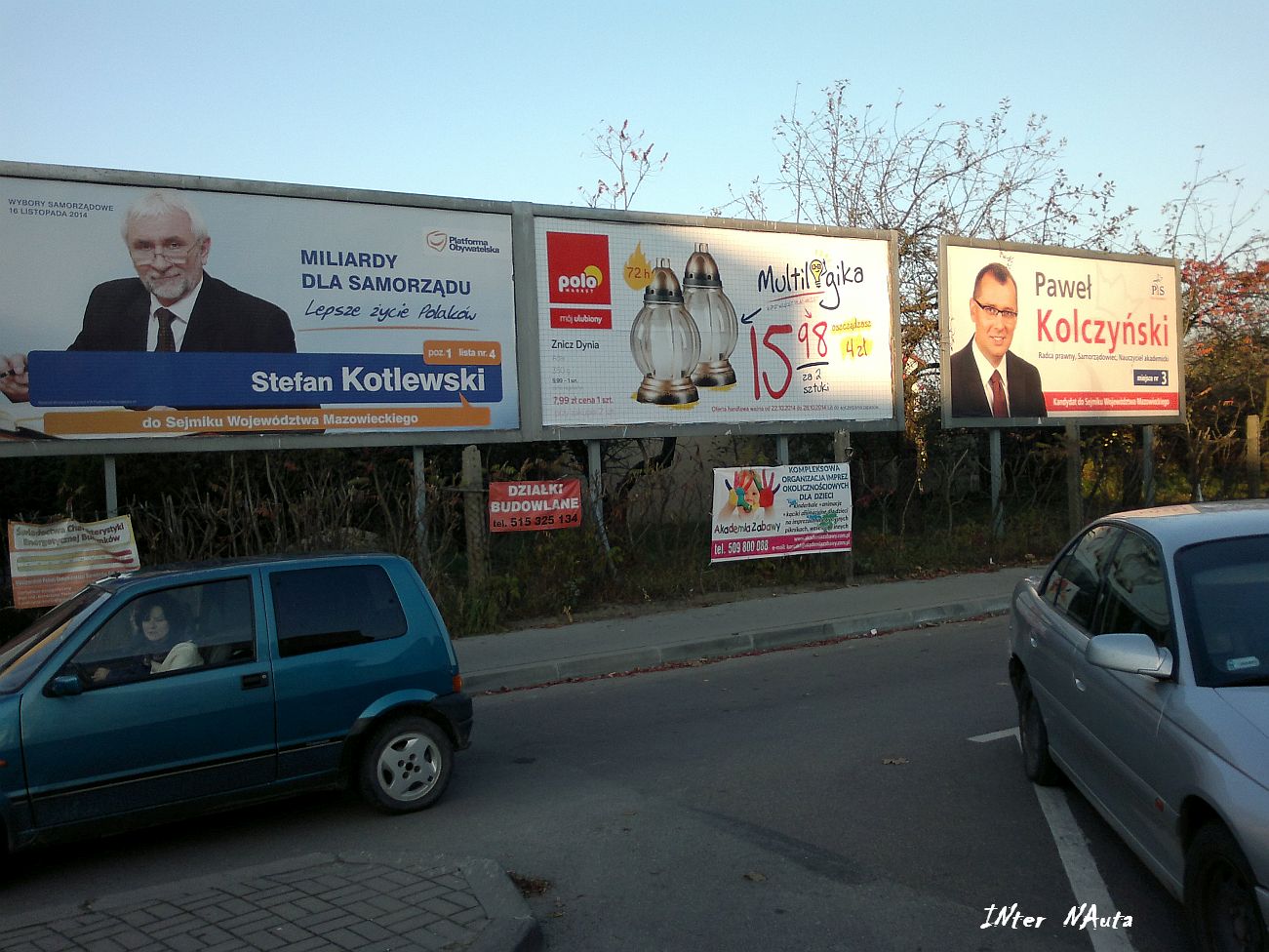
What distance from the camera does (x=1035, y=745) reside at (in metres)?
6.09

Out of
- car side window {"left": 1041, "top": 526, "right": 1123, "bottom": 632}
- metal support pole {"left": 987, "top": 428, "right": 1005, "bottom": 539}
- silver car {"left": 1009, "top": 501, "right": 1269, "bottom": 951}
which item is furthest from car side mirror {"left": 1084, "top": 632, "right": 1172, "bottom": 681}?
metal support pole {"left": 987, "top": 428, "right": 1005, "bottom": 539}

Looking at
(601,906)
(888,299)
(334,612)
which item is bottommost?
(601,906)

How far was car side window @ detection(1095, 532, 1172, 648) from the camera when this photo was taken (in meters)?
4.43

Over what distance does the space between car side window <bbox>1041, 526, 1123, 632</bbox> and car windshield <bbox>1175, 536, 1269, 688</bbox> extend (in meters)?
0.78

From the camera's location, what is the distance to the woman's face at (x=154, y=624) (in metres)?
5.66

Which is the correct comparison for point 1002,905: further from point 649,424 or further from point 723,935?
point 649,424

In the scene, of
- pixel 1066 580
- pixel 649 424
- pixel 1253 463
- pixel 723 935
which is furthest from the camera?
pixel 1253 463

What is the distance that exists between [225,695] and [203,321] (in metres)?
7.43

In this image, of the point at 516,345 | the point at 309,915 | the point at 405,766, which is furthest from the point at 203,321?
the point at 309,915

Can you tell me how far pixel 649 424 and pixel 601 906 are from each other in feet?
33.1

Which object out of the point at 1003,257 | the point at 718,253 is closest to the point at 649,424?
the point at 718,253

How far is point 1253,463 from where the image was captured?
19.5 meters

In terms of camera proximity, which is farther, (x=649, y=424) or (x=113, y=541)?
(x=649, y=424)

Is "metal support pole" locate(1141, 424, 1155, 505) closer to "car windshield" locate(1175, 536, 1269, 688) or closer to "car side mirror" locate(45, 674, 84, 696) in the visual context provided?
"car windshield" locate(1175, 536, 1269, 688)
